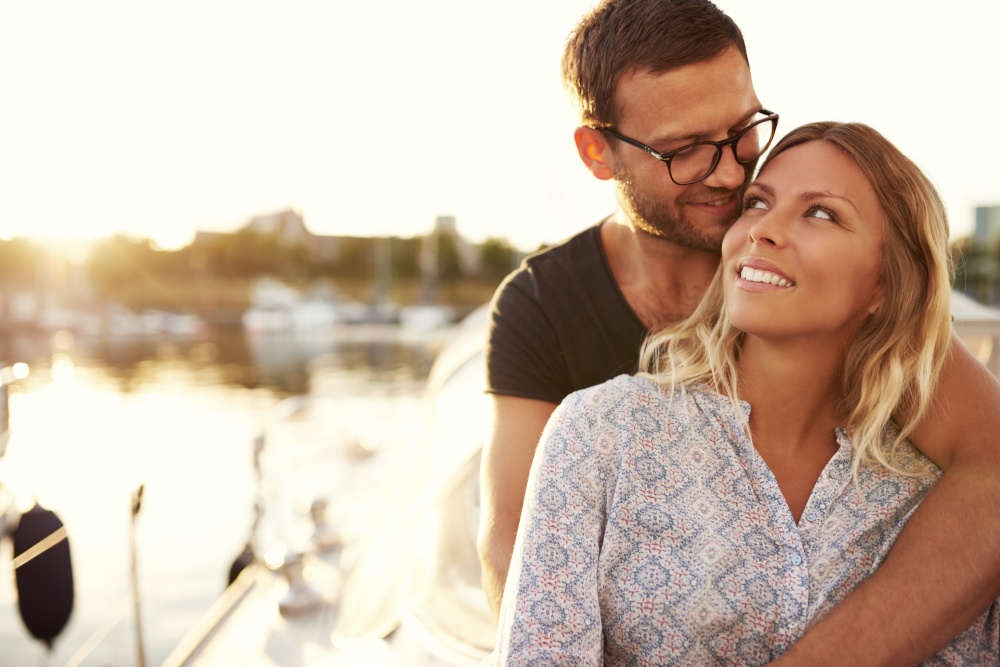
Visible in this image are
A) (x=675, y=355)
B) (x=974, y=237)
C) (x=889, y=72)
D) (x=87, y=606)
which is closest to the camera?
(x=675, y=355)

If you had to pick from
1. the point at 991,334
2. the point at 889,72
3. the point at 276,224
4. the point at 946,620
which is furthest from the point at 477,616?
the point at 276,224

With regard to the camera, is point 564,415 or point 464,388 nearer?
point 564,415

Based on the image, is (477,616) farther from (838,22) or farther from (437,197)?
(437,197)

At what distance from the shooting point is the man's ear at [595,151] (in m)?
1.91

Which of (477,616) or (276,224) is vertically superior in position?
(477,616)

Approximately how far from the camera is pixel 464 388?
2629 mm

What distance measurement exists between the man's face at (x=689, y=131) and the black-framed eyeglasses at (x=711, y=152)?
2 centimetres

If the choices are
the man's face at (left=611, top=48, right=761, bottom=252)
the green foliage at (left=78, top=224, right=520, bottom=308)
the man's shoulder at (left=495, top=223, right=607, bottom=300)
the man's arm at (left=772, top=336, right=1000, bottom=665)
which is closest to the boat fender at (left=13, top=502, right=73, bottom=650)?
the man's shoulder at (left=495, top=223, right=607, bottom=300)

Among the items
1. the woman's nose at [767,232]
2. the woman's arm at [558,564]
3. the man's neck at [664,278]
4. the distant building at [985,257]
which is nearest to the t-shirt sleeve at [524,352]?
the man's neck at [664,278]

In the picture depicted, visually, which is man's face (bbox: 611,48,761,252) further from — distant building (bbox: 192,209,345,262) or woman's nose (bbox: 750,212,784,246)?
distant building (bbox: 192,209,345,262)

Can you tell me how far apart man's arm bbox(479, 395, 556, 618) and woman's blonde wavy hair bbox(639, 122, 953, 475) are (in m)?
0.43

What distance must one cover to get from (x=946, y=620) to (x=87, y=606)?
322 inches

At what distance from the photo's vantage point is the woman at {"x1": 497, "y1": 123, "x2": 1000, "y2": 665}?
1.08 m

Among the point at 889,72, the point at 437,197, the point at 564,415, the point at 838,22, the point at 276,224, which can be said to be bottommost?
the point at 276,224
